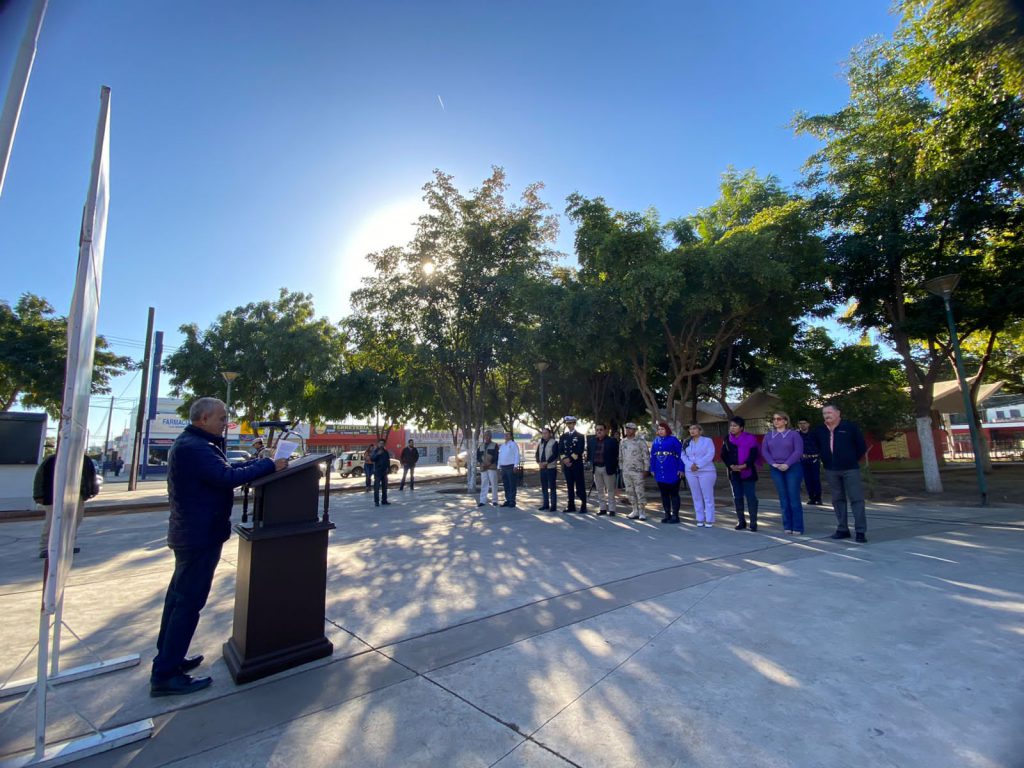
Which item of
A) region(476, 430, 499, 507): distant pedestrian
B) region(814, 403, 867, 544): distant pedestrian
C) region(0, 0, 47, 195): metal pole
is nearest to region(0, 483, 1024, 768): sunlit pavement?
region(814, 403, 867, 544): distant pedestrian

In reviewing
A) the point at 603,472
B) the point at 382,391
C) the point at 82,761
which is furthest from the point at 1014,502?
the point at 382,391

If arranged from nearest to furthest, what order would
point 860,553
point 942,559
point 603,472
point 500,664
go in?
1. point 500,664
2. point 942,559
3. point 860,553
4. point 603,472

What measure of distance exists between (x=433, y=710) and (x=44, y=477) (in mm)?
6048

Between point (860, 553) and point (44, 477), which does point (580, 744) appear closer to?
point (860, 553)

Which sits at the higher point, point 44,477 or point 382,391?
point 382,391

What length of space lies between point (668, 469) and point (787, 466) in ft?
6.08

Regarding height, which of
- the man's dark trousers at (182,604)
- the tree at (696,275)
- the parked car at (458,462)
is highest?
the tree at (696,275)

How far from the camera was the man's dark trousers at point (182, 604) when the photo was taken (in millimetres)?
2680

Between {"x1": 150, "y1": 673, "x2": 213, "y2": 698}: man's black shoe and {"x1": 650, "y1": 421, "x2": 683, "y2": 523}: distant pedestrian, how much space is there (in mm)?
6868

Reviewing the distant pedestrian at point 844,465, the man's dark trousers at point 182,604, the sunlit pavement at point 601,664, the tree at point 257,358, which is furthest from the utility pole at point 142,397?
the distant pedestrian at point 844,465

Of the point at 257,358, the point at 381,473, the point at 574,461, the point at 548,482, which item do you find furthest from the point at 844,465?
the point at 257,358

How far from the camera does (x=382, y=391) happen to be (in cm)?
2448

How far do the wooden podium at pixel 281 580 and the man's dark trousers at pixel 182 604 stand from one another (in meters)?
0.21

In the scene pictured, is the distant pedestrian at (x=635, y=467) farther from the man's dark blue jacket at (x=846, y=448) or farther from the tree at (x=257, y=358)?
the tree at (x=257, y=358)
